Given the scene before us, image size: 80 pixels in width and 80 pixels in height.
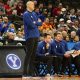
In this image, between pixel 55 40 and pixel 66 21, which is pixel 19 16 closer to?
→ pixel 66 21

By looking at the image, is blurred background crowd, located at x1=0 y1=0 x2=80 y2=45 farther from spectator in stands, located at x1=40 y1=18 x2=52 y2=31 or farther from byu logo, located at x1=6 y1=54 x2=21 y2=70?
byu logo, located at x1=6 y1=54 x2=21 y2=70

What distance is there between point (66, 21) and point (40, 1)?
2998mm

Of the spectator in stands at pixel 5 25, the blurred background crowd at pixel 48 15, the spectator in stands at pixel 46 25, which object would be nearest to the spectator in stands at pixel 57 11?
the blurred background crowd at pixel 48 15

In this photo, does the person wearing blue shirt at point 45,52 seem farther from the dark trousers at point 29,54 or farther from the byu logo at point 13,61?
the dark trousers at point 29,54

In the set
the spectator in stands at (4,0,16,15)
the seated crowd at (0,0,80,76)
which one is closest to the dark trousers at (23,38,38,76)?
the seated crowd at (0,0,80,76)

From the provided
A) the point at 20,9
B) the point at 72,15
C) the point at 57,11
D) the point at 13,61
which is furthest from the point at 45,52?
the point at 57,11

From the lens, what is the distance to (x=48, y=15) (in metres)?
21.4

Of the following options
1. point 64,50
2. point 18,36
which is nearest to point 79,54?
point 64,50

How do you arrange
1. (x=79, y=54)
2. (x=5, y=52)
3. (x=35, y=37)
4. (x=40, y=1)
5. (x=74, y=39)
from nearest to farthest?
(x=35, y=37), (x=5, y=52), (x=79, y=54), (x=74, y=39), (x=40, y=1)

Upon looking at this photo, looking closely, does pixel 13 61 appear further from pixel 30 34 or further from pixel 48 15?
pixel 48 15

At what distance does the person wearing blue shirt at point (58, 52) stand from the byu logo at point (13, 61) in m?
1.45

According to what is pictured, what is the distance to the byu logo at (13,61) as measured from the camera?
42.7 feet

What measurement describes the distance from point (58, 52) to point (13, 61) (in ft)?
6.66

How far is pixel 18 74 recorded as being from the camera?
42.5 feet
